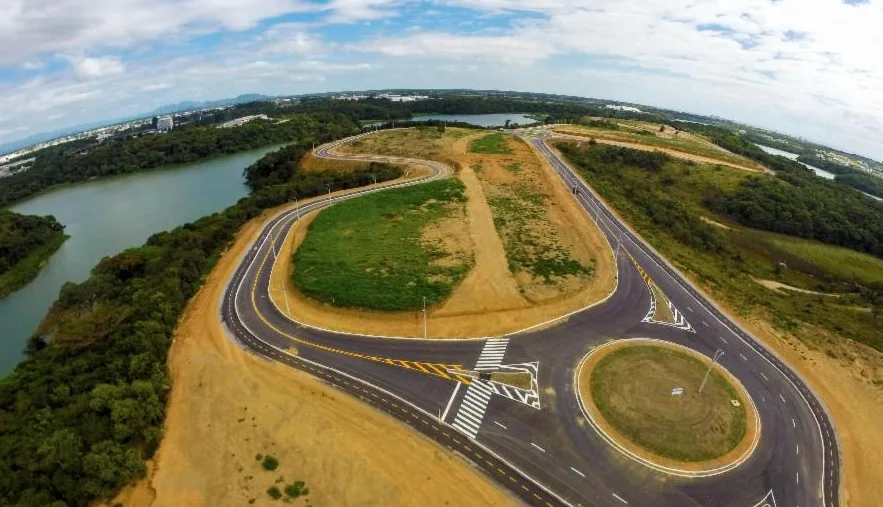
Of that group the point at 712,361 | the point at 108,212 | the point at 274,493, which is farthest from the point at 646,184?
the point at 108,212

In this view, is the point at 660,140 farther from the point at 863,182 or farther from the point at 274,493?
the point at 274,493

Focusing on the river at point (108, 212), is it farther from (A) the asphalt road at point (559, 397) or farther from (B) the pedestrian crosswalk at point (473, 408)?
(B) the pedestrian crosswalk at point (473, 408)

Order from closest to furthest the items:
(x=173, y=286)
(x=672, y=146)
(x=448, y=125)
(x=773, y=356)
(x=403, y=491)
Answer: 1. (x=403, y=491)
2. (x=773, y=356)
3. (x=173, y=286)
4. (x=672, y=146)
5. (x=448, y=125)

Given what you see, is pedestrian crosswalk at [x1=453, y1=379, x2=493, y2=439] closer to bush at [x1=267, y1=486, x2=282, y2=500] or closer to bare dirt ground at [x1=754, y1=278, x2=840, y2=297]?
bush at [x1=267, y1=486, x2=282, y2=500]

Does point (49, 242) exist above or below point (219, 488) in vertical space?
above

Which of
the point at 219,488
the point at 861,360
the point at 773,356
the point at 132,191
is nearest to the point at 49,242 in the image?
the point at 132,191

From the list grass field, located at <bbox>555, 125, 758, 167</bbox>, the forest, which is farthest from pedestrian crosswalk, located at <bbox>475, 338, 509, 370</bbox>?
grass field, located at <bbox>555, 125, 758, 167</bbox>

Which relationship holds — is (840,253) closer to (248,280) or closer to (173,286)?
(248,280)
